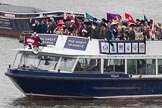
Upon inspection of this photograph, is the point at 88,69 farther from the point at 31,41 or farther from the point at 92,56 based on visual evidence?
the point at 31,41

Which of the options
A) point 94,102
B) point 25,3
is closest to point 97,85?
point 94,102

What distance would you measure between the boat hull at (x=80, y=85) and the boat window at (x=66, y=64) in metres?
0.50

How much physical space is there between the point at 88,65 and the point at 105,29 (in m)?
2.01

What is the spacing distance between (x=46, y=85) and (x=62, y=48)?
194 centimetres

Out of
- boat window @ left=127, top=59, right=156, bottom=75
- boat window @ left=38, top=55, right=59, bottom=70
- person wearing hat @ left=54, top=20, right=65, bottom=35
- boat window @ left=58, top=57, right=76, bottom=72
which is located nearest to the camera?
boat window @ left=58, top=57, right=76, bottom=72

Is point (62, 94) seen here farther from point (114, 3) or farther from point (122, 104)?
point (114, 3)

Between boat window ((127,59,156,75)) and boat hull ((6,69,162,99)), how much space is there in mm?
544

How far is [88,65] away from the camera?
131 feet

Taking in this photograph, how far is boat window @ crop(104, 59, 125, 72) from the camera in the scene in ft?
132

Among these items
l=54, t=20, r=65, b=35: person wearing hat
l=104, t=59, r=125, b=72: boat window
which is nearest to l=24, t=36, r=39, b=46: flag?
l=54, t=20, r=65, b=35: person wearing hat

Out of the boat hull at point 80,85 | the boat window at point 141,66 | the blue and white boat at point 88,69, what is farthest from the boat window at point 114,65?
the boat hull at point 80,85

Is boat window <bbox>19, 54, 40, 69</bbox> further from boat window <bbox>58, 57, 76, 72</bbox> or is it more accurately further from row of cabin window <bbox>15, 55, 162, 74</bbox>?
boat window <bbox>58, 57, 76, 72</bbox>

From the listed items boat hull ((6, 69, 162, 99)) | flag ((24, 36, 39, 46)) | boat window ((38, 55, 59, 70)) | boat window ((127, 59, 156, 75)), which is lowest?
boat hull ((6, 69, 162, 99))

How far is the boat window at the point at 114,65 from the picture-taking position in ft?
132
